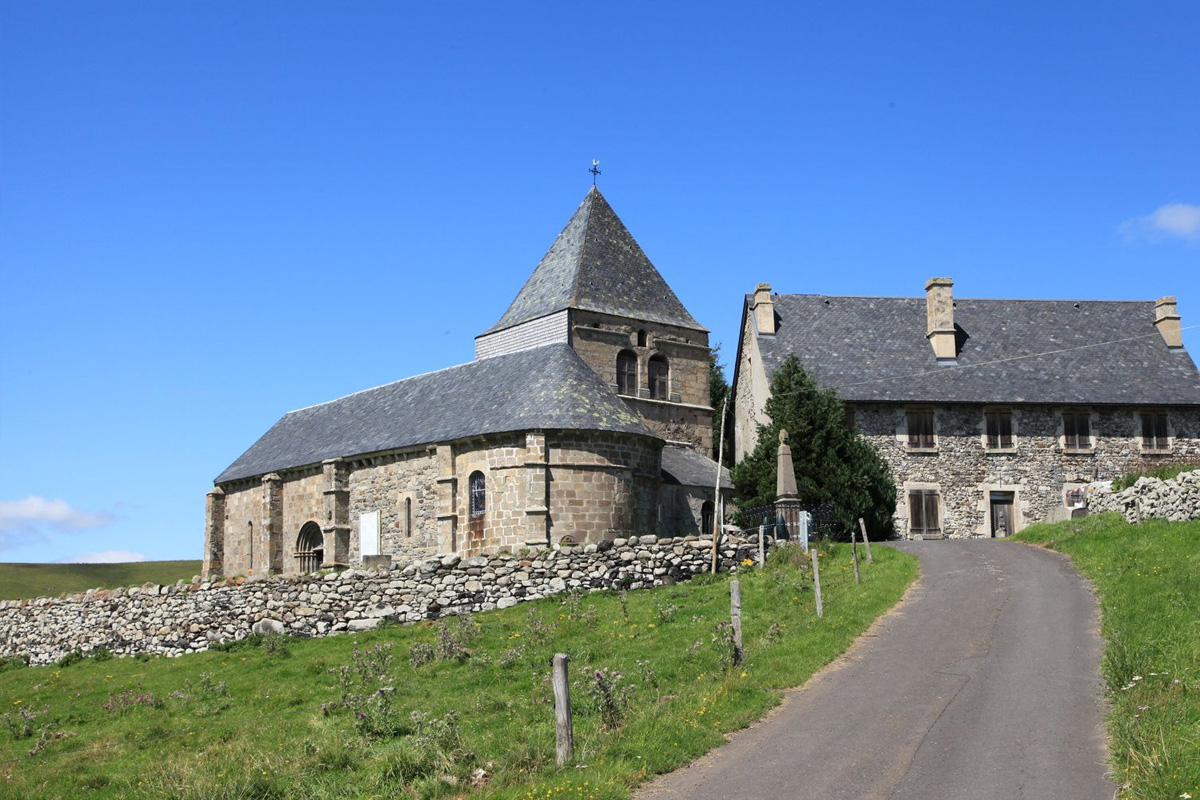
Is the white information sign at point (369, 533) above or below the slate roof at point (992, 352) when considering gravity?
below

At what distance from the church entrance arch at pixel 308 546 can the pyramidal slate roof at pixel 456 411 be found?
86.2 inches

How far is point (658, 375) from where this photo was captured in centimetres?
4047

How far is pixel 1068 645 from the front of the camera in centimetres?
1686

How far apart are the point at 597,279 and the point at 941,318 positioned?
1236cm

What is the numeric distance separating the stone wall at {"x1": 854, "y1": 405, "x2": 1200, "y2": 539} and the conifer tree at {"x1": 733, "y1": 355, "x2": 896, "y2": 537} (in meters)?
2.09

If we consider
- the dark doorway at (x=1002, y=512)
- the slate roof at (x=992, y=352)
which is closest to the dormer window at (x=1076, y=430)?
the slate roof at (x=992, y=352)

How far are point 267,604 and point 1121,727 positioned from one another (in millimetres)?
20460

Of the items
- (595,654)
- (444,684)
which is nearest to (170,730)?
(444,684)

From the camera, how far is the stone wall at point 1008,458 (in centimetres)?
3772

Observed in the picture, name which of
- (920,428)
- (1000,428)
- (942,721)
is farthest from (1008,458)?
(942,721)

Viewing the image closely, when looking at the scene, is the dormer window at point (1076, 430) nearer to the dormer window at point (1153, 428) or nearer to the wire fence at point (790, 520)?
the dormer window at point (1153, 428)

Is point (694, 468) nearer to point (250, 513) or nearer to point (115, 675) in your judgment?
point (250, 513)

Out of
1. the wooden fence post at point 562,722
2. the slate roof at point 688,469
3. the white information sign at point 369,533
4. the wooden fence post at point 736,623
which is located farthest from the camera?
the slate roof at point 688,469

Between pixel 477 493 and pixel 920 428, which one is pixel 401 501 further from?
pixel 920 428
